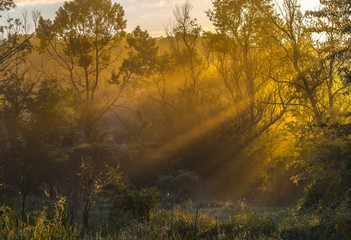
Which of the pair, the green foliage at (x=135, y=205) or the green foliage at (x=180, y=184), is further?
the green foliage at (x=180, y=184)

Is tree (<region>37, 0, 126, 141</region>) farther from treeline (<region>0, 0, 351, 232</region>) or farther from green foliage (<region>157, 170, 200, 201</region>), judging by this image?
green foliage (<region>157, 170, 200, 201</region>)

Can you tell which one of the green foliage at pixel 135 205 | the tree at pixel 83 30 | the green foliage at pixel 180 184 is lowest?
the green foliage at pixel 180 184

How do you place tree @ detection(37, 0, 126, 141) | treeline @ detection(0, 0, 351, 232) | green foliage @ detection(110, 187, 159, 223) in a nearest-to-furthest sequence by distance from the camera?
1. green foliage @ detection(110, 187, 159, 223)
2. treeline @ detection(0, 0, 351, 232)
3. tree @ detection(37, 0, 126, 141)

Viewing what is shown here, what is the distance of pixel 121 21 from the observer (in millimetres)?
27953

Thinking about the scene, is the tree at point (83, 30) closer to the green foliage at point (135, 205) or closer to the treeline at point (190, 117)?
the treeline at point (190, 117)

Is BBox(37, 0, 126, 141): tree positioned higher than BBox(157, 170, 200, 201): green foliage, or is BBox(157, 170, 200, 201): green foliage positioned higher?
BBox(37, 0, 126, 141): tree

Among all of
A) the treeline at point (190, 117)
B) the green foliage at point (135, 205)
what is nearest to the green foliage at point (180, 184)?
the treeline at point (190, 117)

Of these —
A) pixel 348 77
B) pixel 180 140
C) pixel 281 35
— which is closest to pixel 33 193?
pixel 180 140

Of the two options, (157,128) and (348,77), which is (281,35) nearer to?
(157,128)

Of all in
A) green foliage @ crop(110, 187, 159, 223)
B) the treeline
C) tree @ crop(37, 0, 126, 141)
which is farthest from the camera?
tree @ crop(37, 0, 126, 141)

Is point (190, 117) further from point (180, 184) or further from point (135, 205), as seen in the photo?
point (135, 205)

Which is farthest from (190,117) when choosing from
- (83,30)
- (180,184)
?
(83,30)

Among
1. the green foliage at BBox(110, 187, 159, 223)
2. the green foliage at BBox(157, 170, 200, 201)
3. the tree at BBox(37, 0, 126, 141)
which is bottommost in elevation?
the green foliage at BBox(157, 170, 200, 201)

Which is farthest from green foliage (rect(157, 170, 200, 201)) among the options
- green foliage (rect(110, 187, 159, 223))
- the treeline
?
green foliage (rect(110, 187, 159, 223))
